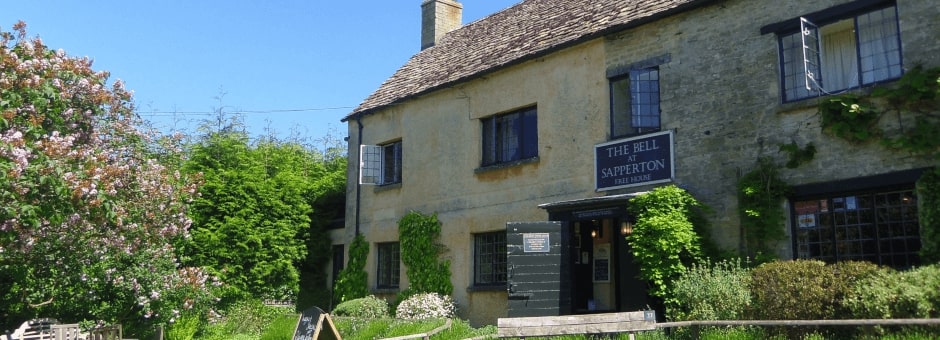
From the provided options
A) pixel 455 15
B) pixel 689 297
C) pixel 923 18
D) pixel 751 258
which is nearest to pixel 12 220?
pixel 689 297

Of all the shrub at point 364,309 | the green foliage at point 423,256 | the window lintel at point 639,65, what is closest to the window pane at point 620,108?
the window lintel at point 639,65

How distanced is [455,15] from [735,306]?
15.9 metres

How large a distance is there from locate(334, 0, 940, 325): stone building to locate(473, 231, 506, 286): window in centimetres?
3

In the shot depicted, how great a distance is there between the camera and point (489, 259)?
18.0 metres

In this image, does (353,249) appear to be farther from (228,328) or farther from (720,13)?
(720,13)

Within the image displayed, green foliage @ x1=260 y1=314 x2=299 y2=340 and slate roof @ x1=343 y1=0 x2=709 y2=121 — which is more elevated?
slate roof @ x1=343 y1=0 x2=709 y2=121

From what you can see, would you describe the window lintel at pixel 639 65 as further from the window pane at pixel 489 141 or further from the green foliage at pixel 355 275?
the green foliage at pixel 355 275

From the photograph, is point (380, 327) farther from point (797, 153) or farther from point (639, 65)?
point (797, 153)

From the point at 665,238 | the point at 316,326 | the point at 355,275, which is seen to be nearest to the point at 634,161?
the point at 665,238

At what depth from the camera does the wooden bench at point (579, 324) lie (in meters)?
10.5

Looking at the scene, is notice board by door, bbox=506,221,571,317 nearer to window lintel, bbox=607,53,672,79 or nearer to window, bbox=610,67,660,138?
window, bbox=610,67,660,138

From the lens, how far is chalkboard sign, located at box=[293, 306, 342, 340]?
9.30 meters

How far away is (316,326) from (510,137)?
9239mm

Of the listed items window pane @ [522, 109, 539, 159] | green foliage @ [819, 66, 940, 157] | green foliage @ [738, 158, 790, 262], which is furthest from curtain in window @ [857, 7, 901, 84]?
window pane @ [522, 109, 539, 159]
